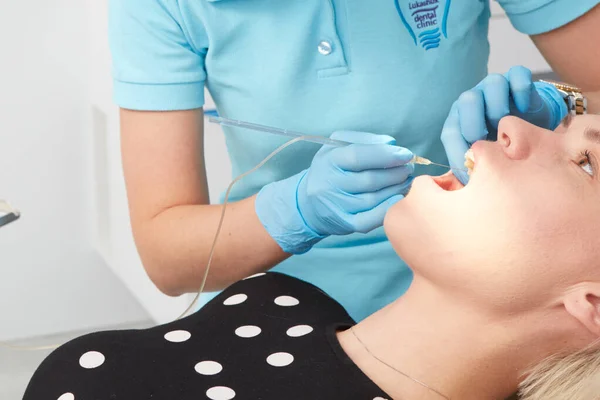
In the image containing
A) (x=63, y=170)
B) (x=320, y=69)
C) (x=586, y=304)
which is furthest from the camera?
(x=63, y=170)

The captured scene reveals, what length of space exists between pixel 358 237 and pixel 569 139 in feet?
1.39

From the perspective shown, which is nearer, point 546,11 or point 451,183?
point 451,183

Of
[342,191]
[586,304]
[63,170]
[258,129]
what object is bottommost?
[63,170]

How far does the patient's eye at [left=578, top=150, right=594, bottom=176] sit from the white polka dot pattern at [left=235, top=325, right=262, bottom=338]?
0.51m

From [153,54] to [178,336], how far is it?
18.0 inches

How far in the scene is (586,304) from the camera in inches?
38.4

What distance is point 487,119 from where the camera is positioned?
1.22 m

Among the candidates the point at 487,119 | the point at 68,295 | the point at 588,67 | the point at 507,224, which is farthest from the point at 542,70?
the point at 68,295

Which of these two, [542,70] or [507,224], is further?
[542,70]

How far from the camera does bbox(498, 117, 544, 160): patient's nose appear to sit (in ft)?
3.42

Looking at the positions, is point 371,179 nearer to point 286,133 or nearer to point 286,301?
point 286,133

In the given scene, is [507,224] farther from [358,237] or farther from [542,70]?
[542,70]

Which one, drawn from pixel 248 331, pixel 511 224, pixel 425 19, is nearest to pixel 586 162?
pixel 511 224

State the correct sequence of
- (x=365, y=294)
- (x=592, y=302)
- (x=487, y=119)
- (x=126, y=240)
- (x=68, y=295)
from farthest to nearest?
(x=68, y=295)
(x=126, y=240)
(x=365, y=294)
(x=487, y=119)
(x=592, y=302)
